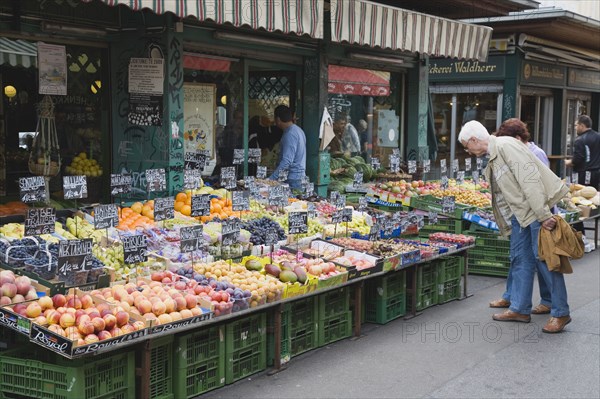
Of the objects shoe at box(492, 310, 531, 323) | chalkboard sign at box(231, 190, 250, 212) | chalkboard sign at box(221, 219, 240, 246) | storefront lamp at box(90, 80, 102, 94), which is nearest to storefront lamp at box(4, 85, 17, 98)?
storefront lamp at box(90, 80, 102, 94)

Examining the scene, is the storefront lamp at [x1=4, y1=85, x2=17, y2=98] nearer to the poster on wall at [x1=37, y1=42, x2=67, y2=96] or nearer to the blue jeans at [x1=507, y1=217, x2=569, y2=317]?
the poster on wall at [x1=37, y1=42, x2=67, y2=96]

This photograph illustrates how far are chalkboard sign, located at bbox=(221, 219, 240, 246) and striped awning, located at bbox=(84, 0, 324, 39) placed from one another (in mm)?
1757

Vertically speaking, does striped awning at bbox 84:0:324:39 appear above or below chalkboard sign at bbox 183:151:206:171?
above

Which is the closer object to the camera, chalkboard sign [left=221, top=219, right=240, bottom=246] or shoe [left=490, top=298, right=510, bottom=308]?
chalkboard sign [left=221, top=219, right=240, bottom=246]

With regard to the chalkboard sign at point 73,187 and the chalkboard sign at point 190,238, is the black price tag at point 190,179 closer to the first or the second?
the chalkboard sign at point 190,238

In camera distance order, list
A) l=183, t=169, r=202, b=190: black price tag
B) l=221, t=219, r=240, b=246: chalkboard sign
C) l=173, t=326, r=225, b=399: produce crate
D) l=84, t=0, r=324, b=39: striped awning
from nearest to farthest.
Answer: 1. l=173, t=326, r=225, b=399: produce crate
2. l=84, t=0, r=324, b=39: striped awning
3. l=221, t=219, r=240, b=246: chalkboard sign
4. l=183, t=169, r=202, b=190: black price tag

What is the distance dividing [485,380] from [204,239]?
2.68 m

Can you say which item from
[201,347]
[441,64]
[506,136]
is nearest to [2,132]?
[201,347]

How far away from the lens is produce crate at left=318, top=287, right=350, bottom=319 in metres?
6.54

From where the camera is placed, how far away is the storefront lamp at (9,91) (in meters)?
7.56

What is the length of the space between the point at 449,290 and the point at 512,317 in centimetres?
105

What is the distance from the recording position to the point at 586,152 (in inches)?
527

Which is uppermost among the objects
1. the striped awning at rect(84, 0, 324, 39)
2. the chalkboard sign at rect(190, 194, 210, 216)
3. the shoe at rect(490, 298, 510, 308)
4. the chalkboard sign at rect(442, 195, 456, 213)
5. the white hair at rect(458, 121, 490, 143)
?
the striped awning at rect(84, 0, 324, 39)

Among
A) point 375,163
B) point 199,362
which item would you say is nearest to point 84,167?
point 199,362
